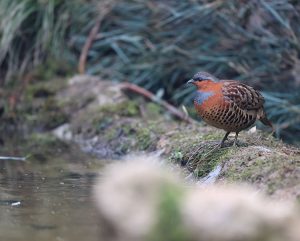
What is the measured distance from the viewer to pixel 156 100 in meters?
10.0

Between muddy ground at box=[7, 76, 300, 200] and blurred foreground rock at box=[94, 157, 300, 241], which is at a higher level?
blurred foreground rock at box=[94, 157, 300, 241]

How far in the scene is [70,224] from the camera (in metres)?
4.86

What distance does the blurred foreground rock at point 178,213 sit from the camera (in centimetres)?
326

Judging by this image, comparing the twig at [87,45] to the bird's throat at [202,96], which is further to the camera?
the twig at [87,45]

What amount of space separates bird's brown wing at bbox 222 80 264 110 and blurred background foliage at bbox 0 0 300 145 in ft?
6.51

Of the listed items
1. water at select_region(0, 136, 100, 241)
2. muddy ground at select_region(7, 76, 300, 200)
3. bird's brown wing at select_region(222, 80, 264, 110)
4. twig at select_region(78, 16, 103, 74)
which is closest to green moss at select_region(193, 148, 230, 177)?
muddy ground at select_region(7, 76, 300, 200)

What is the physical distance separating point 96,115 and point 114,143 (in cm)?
89

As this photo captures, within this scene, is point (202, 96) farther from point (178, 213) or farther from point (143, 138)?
point (178, 213)

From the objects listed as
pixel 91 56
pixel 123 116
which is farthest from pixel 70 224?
pixel 91 56

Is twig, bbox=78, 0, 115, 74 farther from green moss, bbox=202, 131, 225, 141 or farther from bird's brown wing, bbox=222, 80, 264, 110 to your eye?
bird's brown wing, bbox=222, 80, 264, 110

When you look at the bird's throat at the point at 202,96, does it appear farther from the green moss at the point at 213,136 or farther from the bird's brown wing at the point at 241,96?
the green moss at the point at 213,136

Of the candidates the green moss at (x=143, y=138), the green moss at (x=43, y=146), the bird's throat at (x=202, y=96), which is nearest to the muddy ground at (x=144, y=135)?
the green moss at (x=143, y=138)

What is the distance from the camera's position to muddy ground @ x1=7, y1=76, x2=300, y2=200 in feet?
17.3

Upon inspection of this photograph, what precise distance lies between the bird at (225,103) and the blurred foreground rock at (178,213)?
Result: 2878 millimetres
